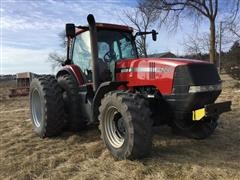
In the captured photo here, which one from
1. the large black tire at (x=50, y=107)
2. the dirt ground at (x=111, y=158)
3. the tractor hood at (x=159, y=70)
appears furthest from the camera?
the large black tire at (x=50, y=107)

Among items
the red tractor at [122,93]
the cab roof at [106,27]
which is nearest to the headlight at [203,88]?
the red tractor at [122,93]

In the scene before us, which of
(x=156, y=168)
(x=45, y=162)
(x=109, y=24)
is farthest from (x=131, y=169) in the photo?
(x=109, y=24)

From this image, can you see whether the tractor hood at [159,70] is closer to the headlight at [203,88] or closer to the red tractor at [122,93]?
the red tractor at [122,93]

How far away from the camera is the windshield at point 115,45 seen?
24.8ft

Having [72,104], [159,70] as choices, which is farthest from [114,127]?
[72,104]

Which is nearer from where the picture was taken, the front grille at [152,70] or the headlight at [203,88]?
the headlight at [203,88]

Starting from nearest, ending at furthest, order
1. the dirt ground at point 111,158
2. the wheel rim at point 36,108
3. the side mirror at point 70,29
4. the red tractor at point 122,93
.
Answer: the dirt ground at point 111,158 < the red tractor at point 122,93 < the side mirror at point 70,29 < the wheel rim at point 36,108

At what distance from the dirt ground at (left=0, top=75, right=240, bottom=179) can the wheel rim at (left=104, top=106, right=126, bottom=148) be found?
276 millimetres

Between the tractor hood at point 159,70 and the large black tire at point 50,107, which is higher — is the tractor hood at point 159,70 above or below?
above

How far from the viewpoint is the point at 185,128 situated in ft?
22.3

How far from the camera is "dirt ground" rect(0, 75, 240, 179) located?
17.8 feet

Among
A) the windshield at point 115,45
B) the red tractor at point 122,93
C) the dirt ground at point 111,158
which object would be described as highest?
the windshield at point 115,45

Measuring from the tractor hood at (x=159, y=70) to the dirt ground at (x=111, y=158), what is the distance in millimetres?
Answer: 1156

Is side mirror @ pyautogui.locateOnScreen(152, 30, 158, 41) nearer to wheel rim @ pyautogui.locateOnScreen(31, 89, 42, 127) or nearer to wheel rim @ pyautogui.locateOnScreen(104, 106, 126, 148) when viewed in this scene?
wheel rim @ pyautogui.locateOnScreen(104, 106, 126, 148)
